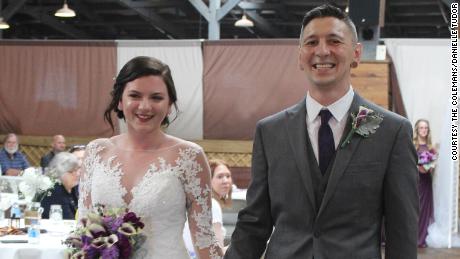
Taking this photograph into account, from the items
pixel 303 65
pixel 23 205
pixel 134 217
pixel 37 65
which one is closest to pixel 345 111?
pixel 303 65

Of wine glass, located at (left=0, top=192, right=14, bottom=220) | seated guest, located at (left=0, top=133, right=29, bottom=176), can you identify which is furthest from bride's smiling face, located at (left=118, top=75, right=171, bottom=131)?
seated guest, located at (left=0, top=133, right=29, bottom=176)

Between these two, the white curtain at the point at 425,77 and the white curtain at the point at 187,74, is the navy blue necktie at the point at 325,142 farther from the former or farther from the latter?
the white curtain at the point at 187,74

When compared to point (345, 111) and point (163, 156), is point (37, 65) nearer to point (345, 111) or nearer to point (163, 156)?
point (163, 156)

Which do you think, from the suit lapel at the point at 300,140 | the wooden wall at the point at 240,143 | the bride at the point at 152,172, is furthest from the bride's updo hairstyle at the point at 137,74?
the wooden wall at the point at 240,143

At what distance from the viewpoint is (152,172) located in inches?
104

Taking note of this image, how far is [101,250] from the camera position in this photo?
7.97 ft

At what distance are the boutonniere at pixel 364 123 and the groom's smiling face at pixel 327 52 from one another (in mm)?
105

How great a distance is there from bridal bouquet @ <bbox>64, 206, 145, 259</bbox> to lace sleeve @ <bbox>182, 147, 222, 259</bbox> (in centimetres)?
24

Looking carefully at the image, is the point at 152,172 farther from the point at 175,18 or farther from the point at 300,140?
the point at 175,18

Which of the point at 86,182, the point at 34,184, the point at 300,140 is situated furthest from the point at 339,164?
the point at 34,184

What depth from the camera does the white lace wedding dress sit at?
260 cm

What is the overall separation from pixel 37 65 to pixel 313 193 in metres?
11.0

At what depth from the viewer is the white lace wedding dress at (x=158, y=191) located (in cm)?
260

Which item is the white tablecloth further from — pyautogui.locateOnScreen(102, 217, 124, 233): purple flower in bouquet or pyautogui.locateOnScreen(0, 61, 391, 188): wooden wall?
pyautogui.locateOnScreen(0, 61, 391, 188): wooden wall
